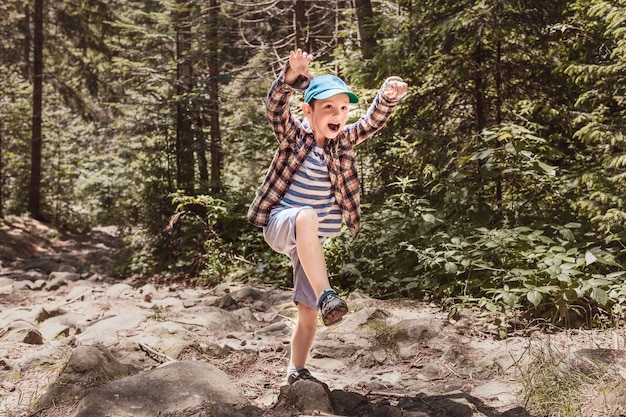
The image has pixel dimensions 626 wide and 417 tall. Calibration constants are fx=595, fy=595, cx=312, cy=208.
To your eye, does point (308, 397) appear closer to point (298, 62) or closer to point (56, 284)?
point (298, 62)

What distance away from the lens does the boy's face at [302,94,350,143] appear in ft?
10.9

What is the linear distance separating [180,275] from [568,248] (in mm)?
7167

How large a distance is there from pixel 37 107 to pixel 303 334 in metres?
→ 19.3

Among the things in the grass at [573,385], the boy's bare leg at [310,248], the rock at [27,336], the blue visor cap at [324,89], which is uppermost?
the blue visor cap at [324,89]

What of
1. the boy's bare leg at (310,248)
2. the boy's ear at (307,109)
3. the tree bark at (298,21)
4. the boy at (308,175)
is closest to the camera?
the boy's bare leg at (310,248)

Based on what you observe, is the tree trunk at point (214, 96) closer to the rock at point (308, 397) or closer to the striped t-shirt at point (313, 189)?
the striped t-shirt at point (313, 189)

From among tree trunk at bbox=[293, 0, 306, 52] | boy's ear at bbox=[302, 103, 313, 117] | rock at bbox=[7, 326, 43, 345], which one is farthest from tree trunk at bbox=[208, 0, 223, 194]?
boy's ear at bbox=[302, 103, 313, 117]

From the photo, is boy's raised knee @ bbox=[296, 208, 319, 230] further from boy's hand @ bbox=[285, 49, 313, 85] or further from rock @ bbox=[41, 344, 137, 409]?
rock @ bbox=[41, 344, 137, 409]

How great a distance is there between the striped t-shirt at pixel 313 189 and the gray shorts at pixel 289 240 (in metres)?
0.12

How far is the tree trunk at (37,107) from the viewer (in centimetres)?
1994

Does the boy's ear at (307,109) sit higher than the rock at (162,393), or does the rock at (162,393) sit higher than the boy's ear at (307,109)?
the boy's ear at (307,109)

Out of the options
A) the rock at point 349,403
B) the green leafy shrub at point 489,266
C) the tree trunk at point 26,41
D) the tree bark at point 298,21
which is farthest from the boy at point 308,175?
the tree trunk at point 26,41

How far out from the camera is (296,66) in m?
3.30

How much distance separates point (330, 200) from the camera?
3520mm
